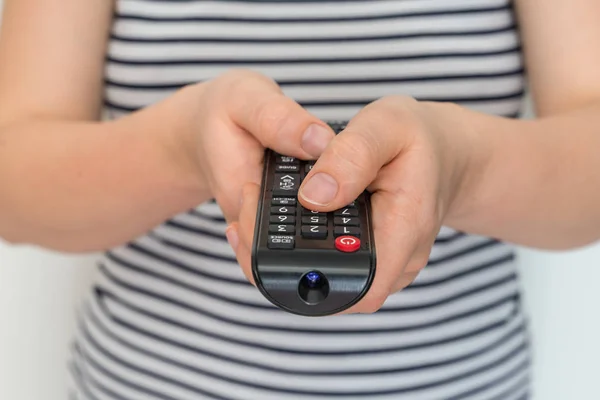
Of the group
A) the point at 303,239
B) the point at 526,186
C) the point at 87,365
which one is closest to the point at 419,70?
the point at 526,186

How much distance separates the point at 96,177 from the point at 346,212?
0.66 feet

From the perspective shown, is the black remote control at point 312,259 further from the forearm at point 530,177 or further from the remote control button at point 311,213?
the forearm at point 530,177

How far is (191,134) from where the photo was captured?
37 centimetres

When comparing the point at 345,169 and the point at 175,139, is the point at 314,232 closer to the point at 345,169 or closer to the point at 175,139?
the point at 345,169

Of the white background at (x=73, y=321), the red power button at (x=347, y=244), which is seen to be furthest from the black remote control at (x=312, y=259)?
the white background at (x=73, y=321)

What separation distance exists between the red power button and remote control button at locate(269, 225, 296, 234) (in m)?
0.02

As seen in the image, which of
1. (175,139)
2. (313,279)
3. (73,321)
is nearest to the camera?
Answer: (313,279)

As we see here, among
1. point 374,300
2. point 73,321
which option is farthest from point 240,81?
point 73,321

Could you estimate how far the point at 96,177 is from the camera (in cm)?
42

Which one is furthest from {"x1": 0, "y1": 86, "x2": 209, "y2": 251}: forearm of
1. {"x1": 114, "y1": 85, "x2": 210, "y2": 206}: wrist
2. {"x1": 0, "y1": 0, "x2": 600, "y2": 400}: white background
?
{"x1": 0, "y1": 0, "x2": 600, "y2": 400}: white background

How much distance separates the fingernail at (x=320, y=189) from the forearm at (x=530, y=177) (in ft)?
0.37

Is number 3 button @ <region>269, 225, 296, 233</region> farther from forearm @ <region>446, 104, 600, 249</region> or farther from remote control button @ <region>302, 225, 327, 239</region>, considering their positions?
forearm @ <region>446, 104, 600, 249</region>

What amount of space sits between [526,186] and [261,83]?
0.18 metres

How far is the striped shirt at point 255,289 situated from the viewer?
0.46m
